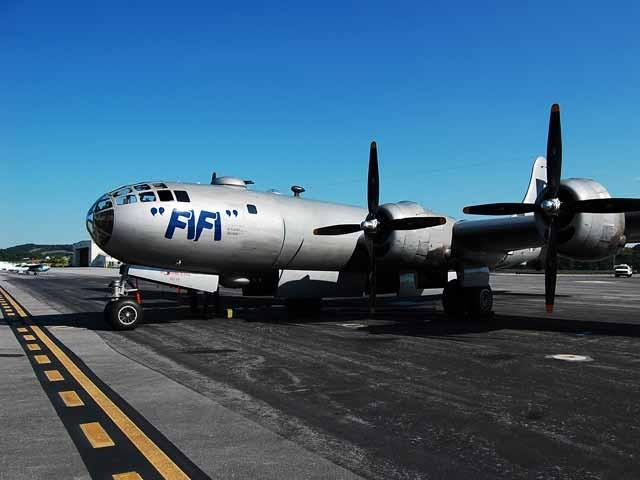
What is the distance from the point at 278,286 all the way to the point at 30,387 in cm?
1085

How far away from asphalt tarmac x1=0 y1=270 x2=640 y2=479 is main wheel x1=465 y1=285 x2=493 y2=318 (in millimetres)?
4379

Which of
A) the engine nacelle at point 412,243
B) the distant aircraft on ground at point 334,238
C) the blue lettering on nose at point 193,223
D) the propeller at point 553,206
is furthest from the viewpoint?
the engine nacelle at point 412,243

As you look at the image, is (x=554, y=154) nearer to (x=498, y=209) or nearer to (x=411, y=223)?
(x=498, y=209)

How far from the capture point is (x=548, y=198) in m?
13.9

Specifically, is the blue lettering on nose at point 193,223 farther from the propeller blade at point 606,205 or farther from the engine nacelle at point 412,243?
the propeller blade at point 606,205

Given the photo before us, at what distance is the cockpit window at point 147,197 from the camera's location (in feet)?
50.9

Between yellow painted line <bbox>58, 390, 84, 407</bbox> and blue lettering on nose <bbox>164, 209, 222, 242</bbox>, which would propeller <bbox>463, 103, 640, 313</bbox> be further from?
yellow painted line <bbox>58, 390, 84, 407</bbox>

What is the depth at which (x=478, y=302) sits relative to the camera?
63.4 feet

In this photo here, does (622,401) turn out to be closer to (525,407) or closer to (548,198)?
(525,407)

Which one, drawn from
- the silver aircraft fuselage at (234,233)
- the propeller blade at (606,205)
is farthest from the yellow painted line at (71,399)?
the propeller blade at (606,205)

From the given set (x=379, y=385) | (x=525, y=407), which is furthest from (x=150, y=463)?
(x=525, y=407)

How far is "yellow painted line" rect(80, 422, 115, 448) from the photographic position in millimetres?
5262

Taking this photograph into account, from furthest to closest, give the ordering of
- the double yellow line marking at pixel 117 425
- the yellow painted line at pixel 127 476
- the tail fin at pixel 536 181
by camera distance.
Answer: the tail fin at pixel 536 181
the double yellow line marking at pixel 117 425
the yellow painted line at pixel 127 476

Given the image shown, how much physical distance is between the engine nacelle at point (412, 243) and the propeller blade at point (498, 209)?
2886 mm
